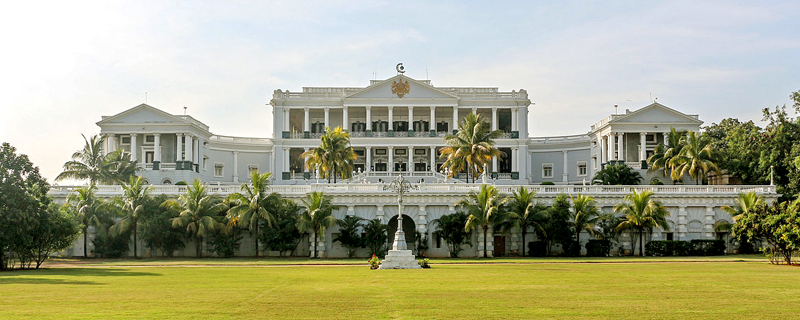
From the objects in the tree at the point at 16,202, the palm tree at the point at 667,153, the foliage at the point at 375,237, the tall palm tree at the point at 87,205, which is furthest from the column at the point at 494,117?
the tree at the point at 16,202

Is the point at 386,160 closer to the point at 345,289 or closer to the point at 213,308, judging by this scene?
the point at 345,289

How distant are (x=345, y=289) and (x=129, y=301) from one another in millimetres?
6926

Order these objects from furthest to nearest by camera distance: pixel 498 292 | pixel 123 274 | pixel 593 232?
pixel 593 232
pixel 123 274
pixel 498 292

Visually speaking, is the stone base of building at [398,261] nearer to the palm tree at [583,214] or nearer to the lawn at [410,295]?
the lawn at [410,295]

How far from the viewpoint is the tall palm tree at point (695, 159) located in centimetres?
7156

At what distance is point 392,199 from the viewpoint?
57562mm

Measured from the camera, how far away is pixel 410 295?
2355 cm

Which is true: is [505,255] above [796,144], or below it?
below

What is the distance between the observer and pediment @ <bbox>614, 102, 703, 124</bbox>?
8275 centimetres

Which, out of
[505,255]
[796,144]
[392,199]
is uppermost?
[796,144]

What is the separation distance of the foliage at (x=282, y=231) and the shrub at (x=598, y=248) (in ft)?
64.0

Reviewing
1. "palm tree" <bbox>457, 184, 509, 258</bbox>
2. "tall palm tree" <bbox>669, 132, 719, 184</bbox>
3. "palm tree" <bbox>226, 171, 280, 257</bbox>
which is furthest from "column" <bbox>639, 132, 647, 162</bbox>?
"palm tree" <bbox>226, 171, 280, 257</bbox>

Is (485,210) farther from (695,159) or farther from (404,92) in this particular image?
(404,92)

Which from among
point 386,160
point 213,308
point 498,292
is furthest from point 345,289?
point 386,160
